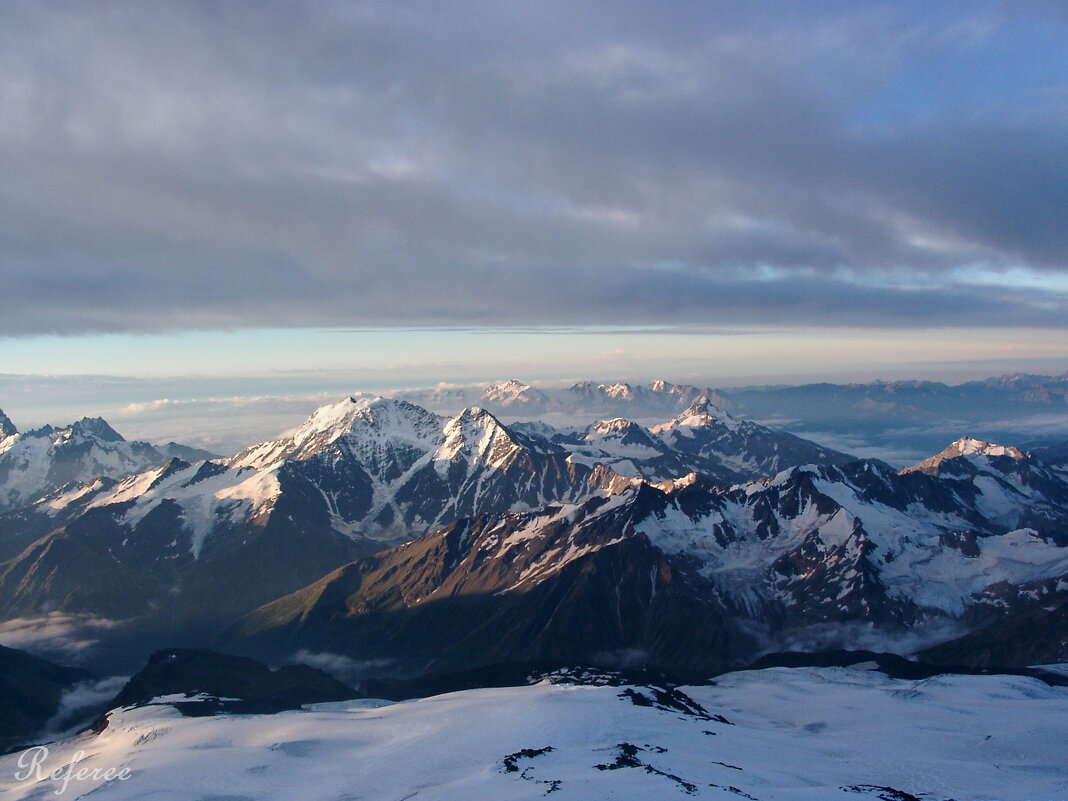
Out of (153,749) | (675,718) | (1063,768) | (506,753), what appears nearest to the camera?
(506,753)

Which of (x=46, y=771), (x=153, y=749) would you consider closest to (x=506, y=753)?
(x=153, y=749)

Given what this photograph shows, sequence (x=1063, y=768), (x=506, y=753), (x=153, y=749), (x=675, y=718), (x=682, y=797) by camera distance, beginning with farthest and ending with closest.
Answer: (x=675, y=718)
(x=153, y=749)
(x=1063, y=768)
(x=506, y=753)
(x=682, y=797)

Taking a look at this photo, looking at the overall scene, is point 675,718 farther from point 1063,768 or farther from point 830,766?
point 1063,768

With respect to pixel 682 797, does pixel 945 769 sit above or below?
below

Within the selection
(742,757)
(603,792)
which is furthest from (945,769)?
(603,792)

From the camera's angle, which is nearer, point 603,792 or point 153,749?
point 603,792

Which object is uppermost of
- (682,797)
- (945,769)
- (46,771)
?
(682,797)

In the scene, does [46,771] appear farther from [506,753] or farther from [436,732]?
[506,753]
